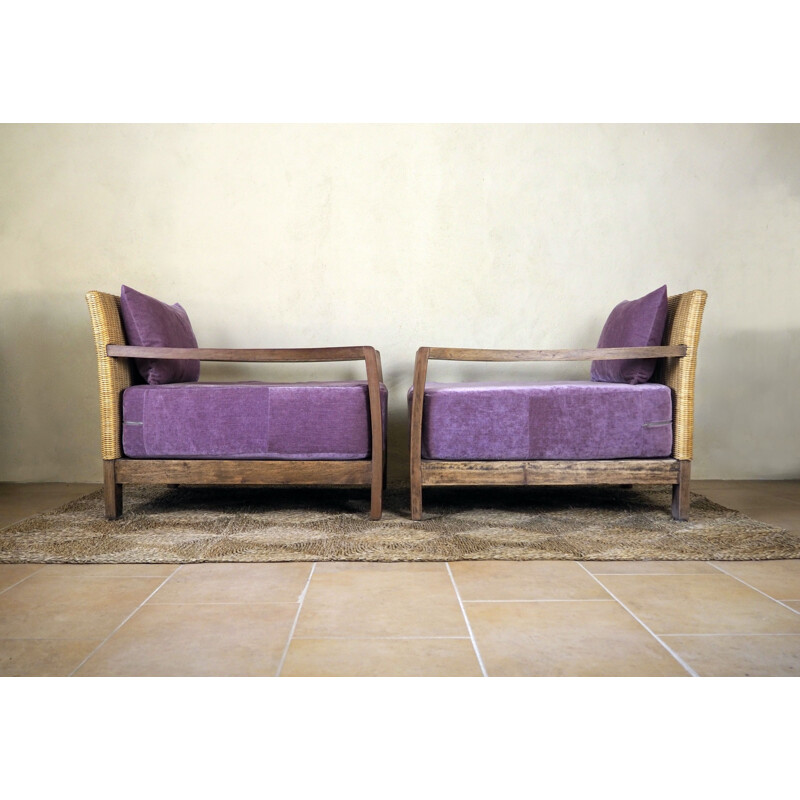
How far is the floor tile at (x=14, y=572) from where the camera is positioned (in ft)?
5.78

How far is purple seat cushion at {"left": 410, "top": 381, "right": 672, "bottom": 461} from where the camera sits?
2420 millimetres

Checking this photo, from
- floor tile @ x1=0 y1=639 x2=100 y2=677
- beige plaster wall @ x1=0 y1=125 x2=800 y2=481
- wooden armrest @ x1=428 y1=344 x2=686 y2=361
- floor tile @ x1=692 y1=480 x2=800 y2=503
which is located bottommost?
floor tile @ x1=692 y1=480 x2=800 y2=503

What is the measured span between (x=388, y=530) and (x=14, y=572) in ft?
3.95

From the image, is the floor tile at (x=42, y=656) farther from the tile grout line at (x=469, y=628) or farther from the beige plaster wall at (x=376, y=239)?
the beige plaster wall at (x=376, y=239)

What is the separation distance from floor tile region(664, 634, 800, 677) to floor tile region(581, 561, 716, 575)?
475 millimetres

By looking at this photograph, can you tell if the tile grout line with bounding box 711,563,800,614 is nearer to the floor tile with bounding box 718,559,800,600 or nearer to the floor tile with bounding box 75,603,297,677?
the floor tile with bounding box 718,559,800,600

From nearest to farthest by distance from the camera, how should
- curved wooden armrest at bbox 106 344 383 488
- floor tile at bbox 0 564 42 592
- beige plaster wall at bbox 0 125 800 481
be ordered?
1. floor tile at bbox 0 564 42 592
2. curved wooden armrest at bbox 106 344 383 488
3. beige plaster wall at bbox 0 125 800 481

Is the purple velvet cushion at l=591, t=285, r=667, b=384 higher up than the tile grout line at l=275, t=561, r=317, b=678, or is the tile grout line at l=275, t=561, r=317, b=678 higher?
the purple velvet cushion at l=591, t=285, r=667, b=384

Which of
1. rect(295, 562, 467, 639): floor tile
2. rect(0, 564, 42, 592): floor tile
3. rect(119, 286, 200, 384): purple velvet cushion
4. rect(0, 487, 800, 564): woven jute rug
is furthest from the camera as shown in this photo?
rect(119, 286, 200, 384): purple velvet cushion

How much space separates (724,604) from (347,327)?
2.45 meters

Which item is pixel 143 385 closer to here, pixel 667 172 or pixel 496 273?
pixel 496 273

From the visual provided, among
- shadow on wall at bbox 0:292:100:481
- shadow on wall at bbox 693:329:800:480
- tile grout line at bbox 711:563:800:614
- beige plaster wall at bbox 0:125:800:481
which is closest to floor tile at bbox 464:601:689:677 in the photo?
tile grout line at bbox 711:563:800:614

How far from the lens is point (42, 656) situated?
50.8 inches

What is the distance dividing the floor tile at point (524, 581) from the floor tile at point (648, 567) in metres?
0.06
